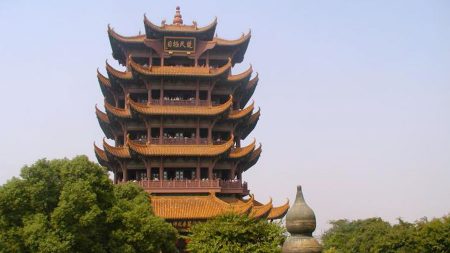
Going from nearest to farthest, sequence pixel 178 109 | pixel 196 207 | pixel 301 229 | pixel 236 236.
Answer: pixel 301 229 → pixel 236 236 → pixel 196 207 → pixel 178 109

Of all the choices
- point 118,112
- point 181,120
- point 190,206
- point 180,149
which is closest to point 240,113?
point 181,120

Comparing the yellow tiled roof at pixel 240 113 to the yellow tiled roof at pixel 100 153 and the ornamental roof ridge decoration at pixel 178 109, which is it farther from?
the yellow tiled roof at pixel 100 153

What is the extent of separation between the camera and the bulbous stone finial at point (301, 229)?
25.4 ft

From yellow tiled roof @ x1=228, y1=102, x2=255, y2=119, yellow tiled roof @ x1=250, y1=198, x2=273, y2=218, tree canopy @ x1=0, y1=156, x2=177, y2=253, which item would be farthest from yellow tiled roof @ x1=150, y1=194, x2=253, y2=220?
tree canopy @ x1=0, y1=156, x2=177, y2=253

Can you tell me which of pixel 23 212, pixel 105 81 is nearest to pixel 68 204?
pixel 23 212

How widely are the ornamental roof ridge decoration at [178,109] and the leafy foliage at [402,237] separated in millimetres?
12402

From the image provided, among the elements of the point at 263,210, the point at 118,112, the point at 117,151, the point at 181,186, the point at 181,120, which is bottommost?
the point at 263,210

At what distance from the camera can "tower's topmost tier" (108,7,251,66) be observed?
1599 inches

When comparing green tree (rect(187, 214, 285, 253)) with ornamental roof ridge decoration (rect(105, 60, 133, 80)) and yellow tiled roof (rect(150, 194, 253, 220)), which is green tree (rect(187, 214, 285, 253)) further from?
ornamental roof ridge decoration (rect(105, 60, 133, 80))

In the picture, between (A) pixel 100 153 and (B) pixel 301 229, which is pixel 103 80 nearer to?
(A) pixel 100 153

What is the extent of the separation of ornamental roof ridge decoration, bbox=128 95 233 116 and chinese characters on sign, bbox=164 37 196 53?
518cm

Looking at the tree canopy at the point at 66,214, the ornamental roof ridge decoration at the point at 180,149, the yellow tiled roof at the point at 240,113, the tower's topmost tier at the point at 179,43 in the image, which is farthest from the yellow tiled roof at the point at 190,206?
the tower's topmost tier at the point at 179,43

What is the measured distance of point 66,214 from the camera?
20.1 metres

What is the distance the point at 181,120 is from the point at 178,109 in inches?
34.6
